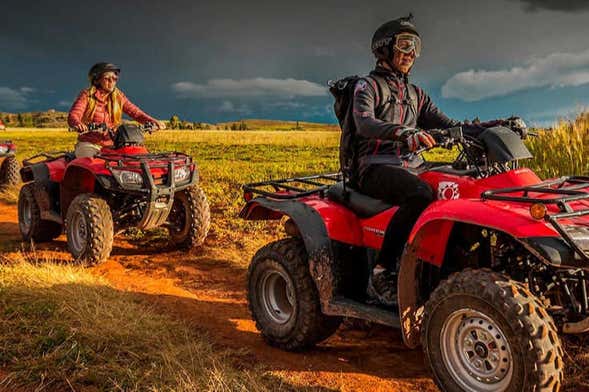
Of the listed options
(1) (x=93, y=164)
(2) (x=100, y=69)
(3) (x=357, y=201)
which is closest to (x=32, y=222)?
(1) (x=93, y=164)

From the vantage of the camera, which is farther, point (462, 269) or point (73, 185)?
point (73, 185)

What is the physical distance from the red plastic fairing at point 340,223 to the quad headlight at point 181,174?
383 centimetres

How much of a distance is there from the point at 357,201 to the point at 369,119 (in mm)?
659

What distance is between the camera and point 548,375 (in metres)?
3.23

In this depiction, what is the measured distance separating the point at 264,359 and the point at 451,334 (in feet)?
5.52

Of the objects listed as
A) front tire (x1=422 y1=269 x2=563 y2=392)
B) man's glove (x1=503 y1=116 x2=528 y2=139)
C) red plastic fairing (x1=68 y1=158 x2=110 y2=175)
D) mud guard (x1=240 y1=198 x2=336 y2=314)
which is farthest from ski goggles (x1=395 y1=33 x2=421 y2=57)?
red plastic fairing (x1=68 y1=158 x2=110 y2=175)

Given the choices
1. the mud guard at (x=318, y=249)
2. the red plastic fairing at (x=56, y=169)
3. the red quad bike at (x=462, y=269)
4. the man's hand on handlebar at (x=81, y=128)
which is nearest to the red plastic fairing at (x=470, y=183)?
the red quad bike at (x=462, y=269)

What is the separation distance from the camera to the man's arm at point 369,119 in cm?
423

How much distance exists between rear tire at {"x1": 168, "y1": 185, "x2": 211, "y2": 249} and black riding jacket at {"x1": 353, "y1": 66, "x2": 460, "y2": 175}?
167 inches

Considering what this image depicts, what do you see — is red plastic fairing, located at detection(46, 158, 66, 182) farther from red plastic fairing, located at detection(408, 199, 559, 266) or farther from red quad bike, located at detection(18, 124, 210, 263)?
red plastic fairing, located at detection(408, 199, 559, 266)

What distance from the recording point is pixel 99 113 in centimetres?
912

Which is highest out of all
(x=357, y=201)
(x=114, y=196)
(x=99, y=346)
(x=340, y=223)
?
(x=357, y=201)

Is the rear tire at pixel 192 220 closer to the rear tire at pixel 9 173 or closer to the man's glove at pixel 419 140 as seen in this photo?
the man's glove at pixel 419 140

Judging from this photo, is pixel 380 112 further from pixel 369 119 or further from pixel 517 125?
pixel 517 125
